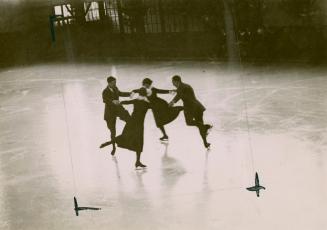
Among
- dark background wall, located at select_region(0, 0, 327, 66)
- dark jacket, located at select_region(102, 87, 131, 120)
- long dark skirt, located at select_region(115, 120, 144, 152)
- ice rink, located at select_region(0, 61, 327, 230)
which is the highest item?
dark background wall, located at select_region(0, 0, 327, 66)

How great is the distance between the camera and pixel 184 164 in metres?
7.63

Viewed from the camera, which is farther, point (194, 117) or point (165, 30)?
point (165, 30)

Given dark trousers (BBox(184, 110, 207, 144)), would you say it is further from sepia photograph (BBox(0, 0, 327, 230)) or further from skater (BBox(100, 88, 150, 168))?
skater (BBox(100, 88, 150, 168))

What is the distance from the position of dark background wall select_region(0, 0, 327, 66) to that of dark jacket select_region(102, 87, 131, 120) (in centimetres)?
660

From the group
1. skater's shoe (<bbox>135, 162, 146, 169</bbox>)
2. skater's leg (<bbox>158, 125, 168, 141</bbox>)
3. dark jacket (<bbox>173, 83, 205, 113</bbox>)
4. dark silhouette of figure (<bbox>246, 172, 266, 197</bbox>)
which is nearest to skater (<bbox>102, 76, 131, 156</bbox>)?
skater's shoe (<bbox>135, 162, 146, 169</bbox>)

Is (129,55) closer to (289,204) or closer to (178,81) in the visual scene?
(178,81)

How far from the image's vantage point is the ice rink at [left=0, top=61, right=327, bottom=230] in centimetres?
598

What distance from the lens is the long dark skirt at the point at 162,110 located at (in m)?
7.95

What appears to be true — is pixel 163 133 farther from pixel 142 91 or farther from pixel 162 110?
pixel 142 91

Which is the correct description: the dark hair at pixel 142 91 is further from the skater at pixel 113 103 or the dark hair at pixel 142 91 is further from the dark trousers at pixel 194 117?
the dark trousers at pixel 194 117

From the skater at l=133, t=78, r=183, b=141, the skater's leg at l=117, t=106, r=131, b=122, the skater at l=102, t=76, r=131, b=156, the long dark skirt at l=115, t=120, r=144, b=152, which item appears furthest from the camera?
the skater at l=133, t=78, r=183, b=141

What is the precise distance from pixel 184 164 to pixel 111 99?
1.55 m

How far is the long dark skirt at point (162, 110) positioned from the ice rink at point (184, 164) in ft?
1.80

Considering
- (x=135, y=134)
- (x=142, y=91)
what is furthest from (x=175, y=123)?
(x=135, y=134)
